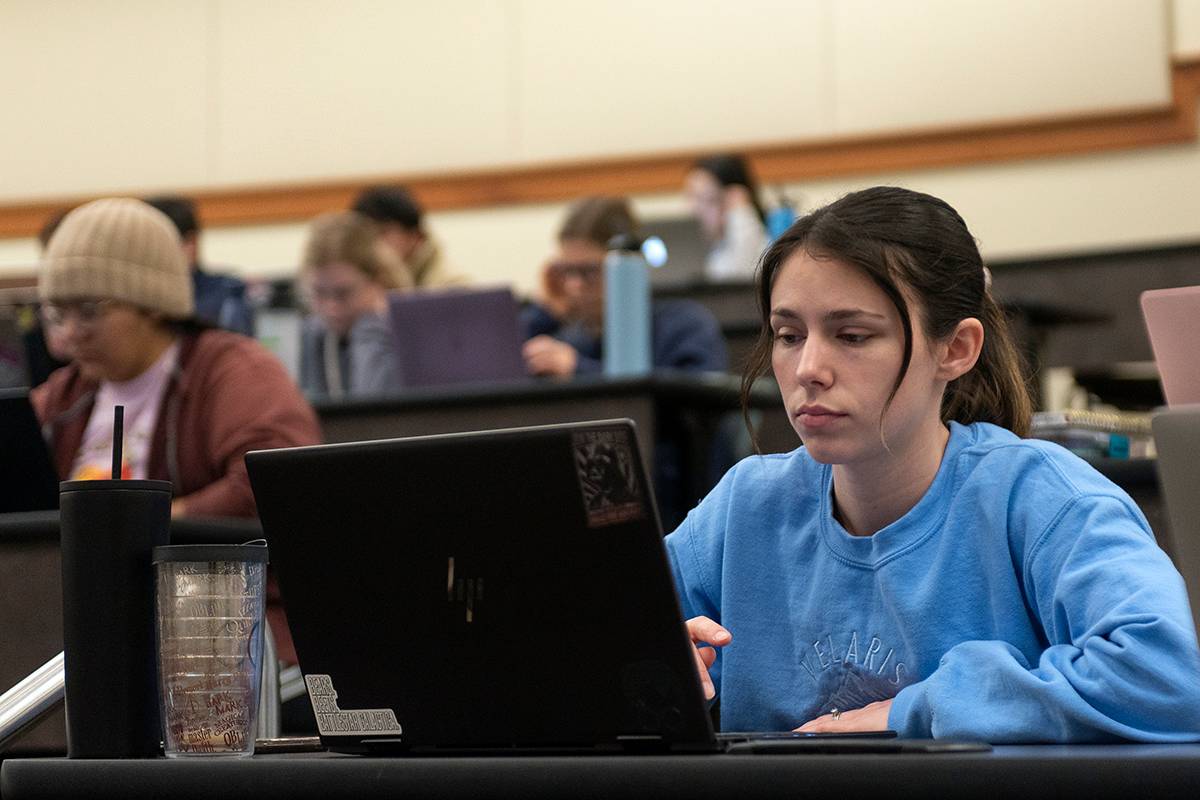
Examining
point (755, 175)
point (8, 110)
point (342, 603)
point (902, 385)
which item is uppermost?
point (8, 110)

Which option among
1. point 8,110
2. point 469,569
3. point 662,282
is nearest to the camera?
point 469,569

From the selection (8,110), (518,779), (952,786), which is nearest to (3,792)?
(518,779)

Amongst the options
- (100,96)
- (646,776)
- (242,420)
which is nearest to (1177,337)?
(646,776)

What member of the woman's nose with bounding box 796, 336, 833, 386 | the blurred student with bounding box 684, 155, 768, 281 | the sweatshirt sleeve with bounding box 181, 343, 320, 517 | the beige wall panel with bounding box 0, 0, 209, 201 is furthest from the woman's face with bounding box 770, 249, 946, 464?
the beige wall panel with bounding box 0, 0, 209, 201

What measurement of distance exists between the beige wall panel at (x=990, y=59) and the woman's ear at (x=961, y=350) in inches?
186

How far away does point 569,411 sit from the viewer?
10.3 ft

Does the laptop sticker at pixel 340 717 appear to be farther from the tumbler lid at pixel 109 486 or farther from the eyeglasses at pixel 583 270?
the eyeglasses at pixel 583 270

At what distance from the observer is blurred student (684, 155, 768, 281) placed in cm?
533

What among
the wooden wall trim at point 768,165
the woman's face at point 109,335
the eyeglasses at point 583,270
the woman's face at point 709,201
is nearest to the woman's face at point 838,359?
the woman's face at point 109,335

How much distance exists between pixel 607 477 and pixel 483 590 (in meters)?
0.11

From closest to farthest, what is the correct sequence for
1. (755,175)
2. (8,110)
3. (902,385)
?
(902,385) → (755,175) → (8,110)

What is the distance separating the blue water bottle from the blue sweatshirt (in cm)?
177

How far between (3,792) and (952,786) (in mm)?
594

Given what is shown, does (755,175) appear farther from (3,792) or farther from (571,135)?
(3,792)
